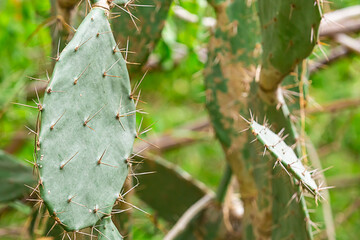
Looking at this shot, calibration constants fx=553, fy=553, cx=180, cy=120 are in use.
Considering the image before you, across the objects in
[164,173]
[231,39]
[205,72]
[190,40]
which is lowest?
[164,173]

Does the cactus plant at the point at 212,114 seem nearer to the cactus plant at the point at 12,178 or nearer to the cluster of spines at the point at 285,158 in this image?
the cluster of spines at the point at 285,158

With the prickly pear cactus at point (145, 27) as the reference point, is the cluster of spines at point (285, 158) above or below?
below

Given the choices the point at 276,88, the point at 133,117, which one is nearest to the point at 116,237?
the point at 133,117

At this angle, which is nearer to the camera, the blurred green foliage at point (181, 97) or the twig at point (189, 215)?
the twig at point (189, 215)

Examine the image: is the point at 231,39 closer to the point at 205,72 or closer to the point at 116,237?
the point at 205,72

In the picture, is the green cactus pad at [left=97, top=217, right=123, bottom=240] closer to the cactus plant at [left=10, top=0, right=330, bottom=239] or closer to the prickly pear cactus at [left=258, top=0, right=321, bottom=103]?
the cactus plant at [left=10, top=0, right=330, bottom=239]

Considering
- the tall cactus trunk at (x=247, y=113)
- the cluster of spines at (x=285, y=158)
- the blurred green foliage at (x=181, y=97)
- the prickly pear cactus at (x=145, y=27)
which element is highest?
the prickly pear cactus at (x=145, y=27)

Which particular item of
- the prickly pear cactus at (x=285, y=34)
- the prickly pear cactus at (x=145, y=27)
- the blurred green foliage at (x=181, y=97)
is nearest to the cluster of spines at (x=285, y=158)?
the prickly pear cactus at (x=285, y=34)

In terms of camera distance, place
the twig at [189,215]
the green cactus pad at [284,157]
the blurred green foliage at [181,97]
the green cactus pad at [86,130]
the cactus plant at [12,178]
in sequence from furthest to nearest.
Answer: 1. the blurred green foliage at [181,97]
2. the twig at [189,215]
3. the cactus plant at [12,178]
4. the green cactus pad at [284,157]
5. the green cactus pad at [86,130]
